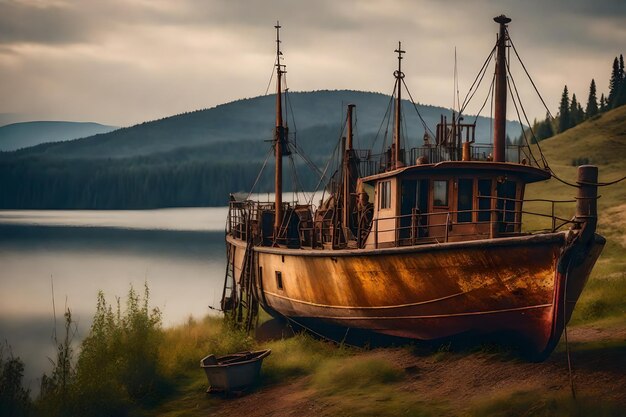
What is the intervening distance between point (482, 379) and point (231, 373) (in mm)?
6299

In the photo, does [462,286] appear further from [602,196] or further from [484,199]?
[602,196]

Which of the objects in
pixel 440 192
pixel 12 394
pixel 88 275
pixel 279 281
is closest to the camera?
pixel 12 394

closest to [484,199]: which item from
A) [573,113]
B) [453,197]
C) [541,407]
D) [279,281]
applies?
[453,197]

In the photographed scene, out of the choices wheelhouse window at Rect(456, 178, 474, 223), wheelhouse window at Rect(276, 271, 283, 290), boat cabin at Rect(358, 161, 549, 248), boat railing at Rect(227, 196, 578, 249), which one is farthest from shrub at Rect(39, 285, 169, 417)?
wheelhouse window at Rect(456, 178, 474, 223)

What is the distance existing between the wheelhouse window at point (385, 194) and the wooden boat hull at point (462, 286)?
1.87 metres

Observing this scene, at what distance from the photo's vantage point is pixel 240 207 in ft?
109

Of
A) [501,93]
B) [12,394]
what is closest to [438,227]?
[501,93]

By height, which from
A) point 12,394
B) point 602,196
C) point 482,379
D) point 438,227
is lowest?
point 12,394

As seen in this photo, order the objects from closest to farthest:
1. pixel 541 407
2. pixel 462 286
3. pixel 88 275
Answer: pixel 541 407 → pixel 462 286 → pixel 88 275

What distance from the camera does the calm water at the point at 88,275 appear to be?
3661cm

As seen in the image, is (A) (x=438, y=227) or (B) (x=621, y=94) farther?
(B) (x=621, y=94)

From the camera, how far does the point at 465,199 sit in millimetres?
19312

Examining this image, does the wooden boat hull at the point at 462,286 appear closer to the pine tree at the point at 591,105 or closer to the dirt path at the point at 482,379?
the dirt path at the point at 482,379

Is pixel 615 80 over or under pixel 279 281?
A: over
